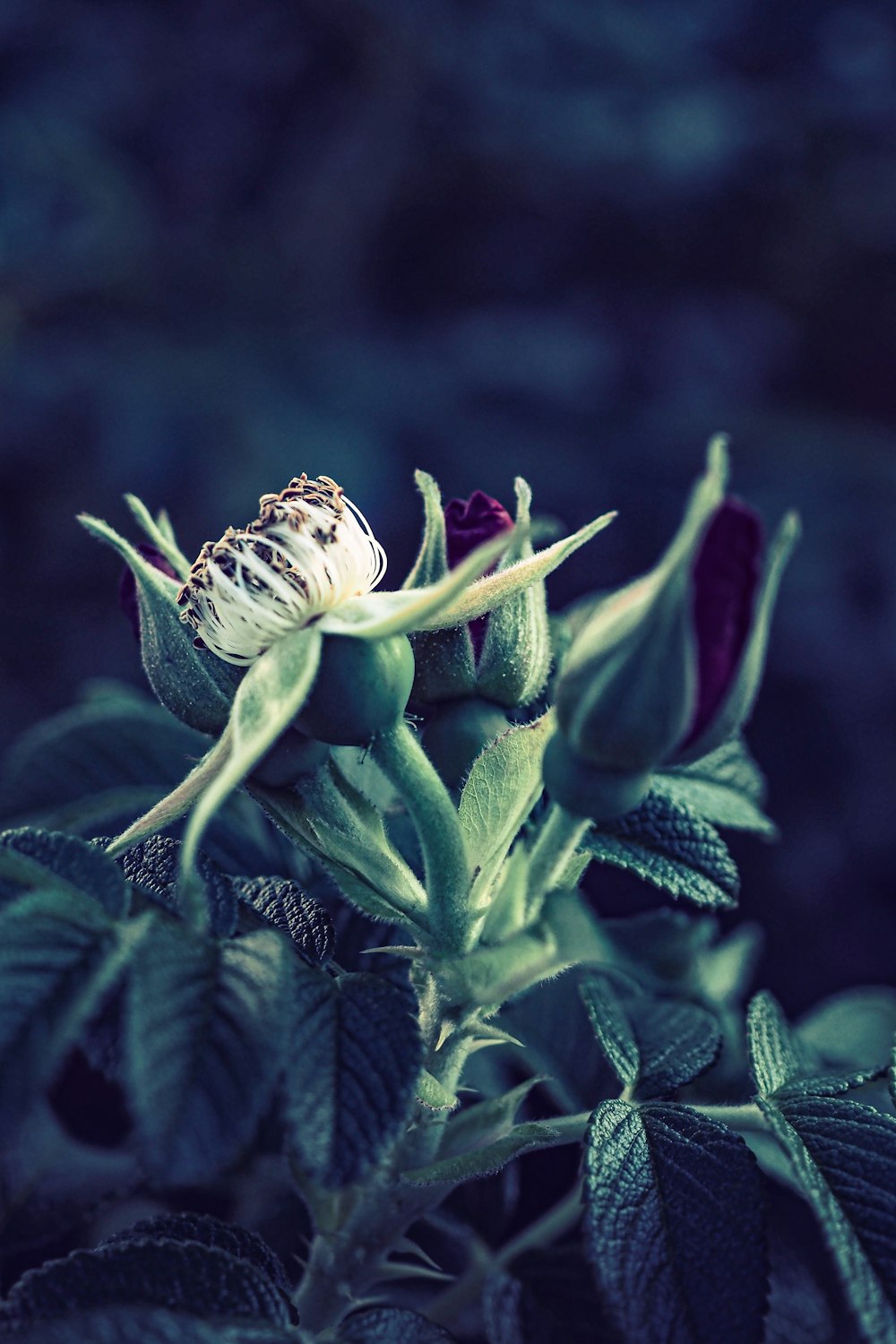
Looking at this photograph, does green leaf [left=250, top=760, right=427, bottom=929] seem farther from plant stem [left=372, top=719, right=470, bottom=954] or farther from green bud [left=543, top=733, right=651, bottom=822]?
green bud [left=543, top=733, right=651, bottom=822]

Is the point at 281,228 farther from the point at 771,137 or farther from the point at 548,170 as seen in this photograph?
the point at 771,137

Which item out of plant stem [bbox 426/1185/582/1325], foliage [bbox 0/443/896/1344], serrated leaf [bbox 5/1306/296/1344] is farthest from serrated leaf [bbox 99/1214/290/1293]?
plant stem [bbox 426/1185/582/1325]

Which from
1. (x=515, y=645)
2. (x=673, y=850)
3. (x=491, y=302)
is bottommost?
(x=673, y=850)

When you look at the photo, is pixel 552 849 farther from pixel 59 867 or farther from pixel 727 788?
pixel 727 788

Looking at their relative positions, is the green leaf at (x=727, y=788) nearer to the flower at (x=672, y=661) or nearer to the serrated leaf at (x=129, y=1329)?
the flower at (x=672, y=661)

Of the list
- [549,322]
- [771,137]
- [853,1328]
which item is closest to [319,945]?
[853,1328]

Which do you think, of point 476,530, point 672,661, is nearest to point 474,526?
point 476,530
